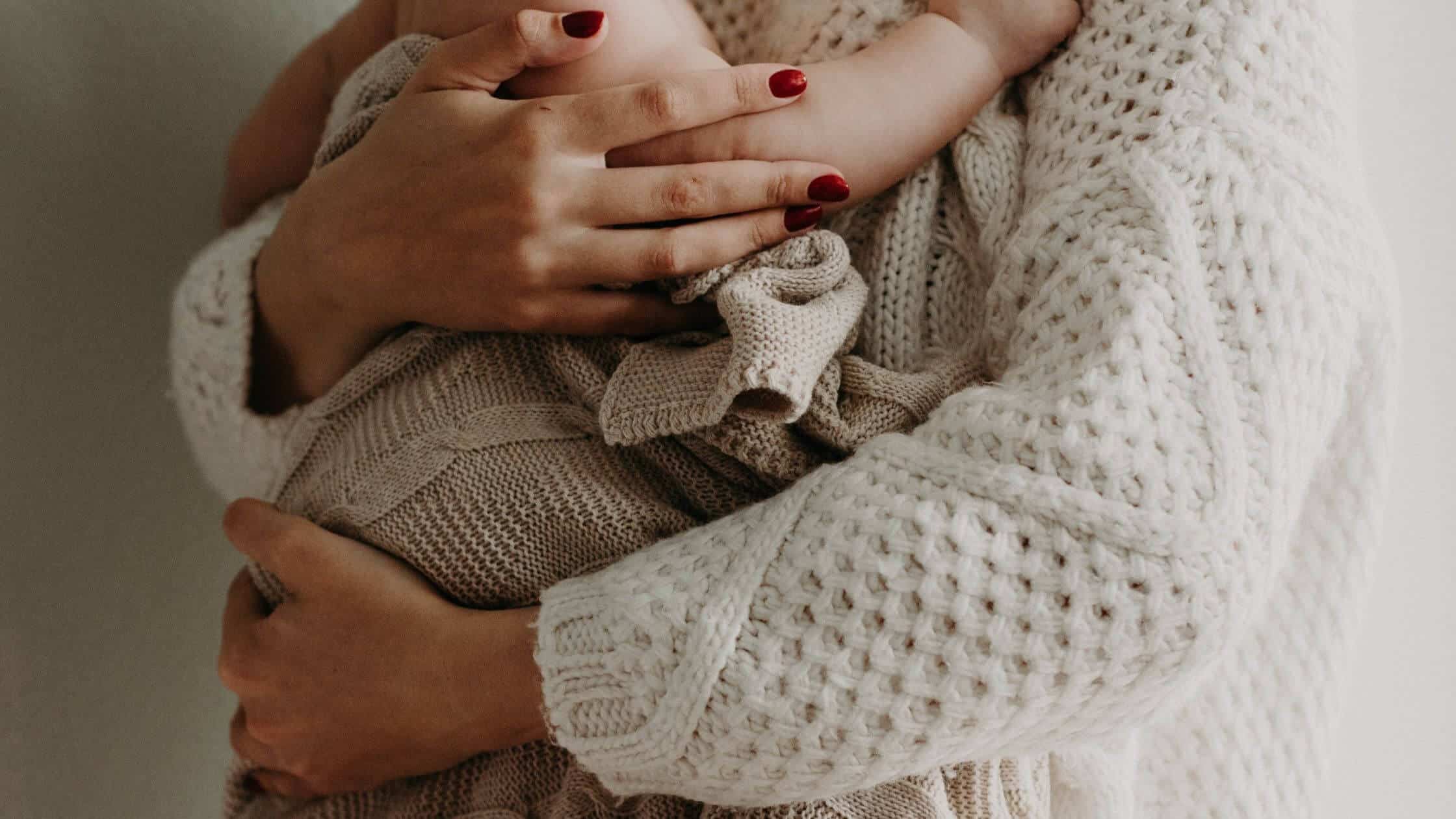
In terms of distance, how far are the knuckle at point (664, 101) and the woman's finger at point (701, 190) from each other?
0.04 m

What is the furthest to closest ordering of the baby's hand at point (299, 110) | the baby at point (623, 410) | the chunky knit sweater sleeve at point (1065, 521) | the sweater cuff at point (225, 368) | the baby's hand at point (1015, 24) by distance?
the baby's hand at point (299, 110) → the sweater cuff at point (225, 368) → the baby's hand at point (1015, 24) → the baby at point (623, 410) → the chunky knit sweater sleeve at point (1065, 521)

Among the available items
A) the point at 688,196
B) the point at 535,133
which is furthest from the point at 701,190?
the point at 535,133

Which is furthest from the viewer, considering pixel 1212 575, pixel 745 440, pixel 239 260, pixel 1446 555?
pixel 239 260

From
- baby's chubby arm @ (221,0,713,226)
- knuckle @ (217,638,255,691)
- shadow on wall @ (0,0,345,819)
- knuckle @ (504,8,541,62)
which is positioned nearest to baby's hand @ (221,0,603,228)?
baby's chubby arm @ (221,0,713,226)

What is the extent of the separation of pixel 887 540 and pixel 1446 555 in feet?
1.82

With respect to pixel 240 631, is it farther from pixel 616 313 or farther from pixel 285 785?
pixel 616 313

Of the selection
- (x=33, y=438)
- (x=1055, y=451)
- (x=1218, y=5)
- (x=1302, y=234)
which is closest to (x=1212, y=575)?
(x=1055, y=451)

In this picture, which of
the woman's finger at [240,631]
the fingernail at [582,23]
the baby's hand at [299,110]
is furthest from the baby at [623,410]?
the baby's hand at [299,110]

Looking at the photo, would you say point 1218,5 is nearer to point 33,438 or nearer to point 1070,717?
point 1070,717

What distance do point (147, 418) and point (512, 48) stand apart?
70cm

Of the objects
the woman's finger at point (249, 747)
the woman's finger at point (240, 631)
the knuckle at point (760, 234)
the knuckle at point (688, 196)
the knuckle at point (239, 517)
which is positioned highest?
the knuckle at point (688, 196)

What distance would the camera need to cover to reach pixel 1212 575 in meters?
0.56

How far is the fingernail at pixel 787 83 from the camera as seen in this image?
0.74 m

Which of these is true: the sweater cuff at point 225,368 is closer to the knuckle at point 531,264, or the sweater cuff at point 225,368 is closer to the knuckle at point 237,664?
the knuckle at point 237,664
